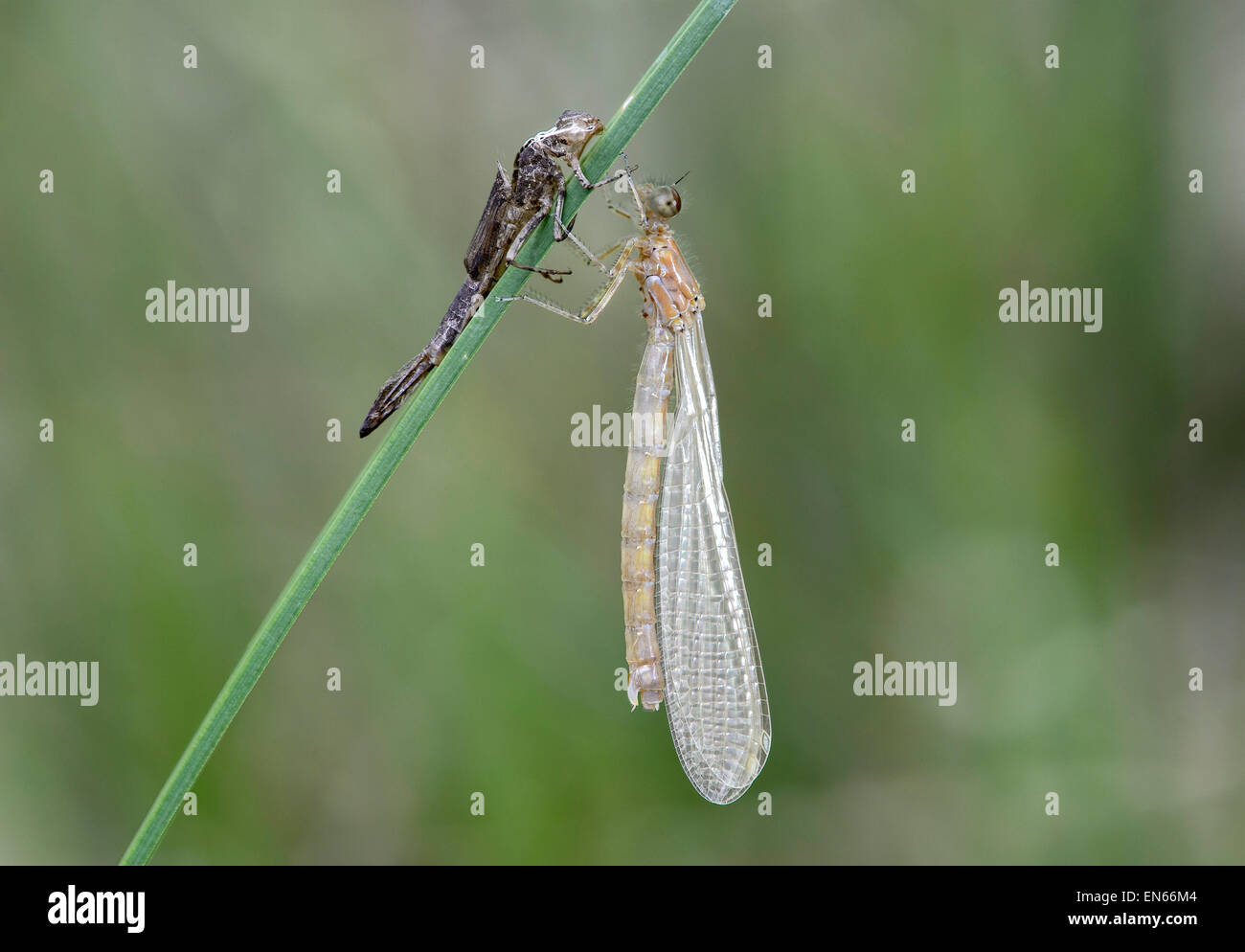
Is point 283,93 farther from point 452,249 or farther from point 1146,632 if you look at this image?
point 1146,632

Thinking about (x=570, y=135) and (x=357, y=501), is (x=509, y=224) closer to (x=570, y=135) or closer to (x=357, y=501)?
(x=570, y=135)

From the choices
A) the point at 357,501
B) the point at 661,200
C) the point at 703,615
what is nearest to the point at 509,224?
the point at 661,200

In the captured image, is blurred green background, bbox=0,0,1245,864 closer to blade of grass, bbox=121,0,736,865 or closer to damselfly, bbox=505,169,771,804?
damselfly, bbox=505,169,771,804

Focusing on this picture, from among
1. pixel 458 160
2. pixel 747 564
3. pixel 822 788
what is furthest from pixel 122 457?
pixel 822 788
